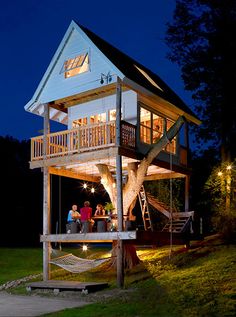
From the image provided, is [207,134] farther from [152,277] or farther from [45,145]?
[152,277]

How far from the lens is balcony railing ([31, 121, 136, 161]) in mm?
20875

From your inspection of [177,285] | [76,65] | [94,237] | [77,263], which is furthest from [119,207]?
[76,65]

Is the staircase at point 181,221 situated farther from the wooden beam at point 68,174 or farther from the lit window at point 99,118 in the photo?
the lit window at point 99,118

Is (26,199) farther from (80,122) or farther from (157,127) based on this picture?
(157,127)

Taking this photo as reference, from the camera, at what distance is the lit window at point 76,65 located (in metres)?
22.4

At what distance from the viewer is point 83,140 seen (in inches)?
864

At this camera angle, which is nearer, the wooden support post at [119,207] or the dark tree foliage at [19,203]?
the wooden support post at [119,207]

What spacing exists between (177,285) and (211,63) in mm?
17365

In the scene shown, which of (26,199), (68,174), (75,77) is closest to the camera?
(75,77)

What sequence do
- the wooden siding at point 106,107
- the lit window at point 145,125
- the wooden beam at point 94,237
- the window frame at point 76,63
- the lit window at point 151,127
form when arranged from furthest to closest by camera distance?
the lit window at point 151,127 < the lit window at point 145,125 < the wooden siding at point 106,107 < the window frame at point 76,63 < the wooden beam at point 94,237

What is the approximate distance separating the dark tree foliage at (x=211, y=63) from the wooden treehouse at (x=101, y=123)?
16.9 feet

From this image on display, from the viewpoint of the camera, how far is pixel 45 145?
23.0m

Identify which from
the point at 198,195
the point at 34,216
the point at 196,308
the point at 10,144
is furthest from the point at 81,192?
the point at 196,308

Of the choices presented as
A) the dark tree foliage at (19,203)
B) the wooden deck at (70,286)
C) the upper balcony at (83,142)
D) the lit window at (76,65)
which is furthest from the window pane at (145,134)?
the dark tree foliage at (19,203)
